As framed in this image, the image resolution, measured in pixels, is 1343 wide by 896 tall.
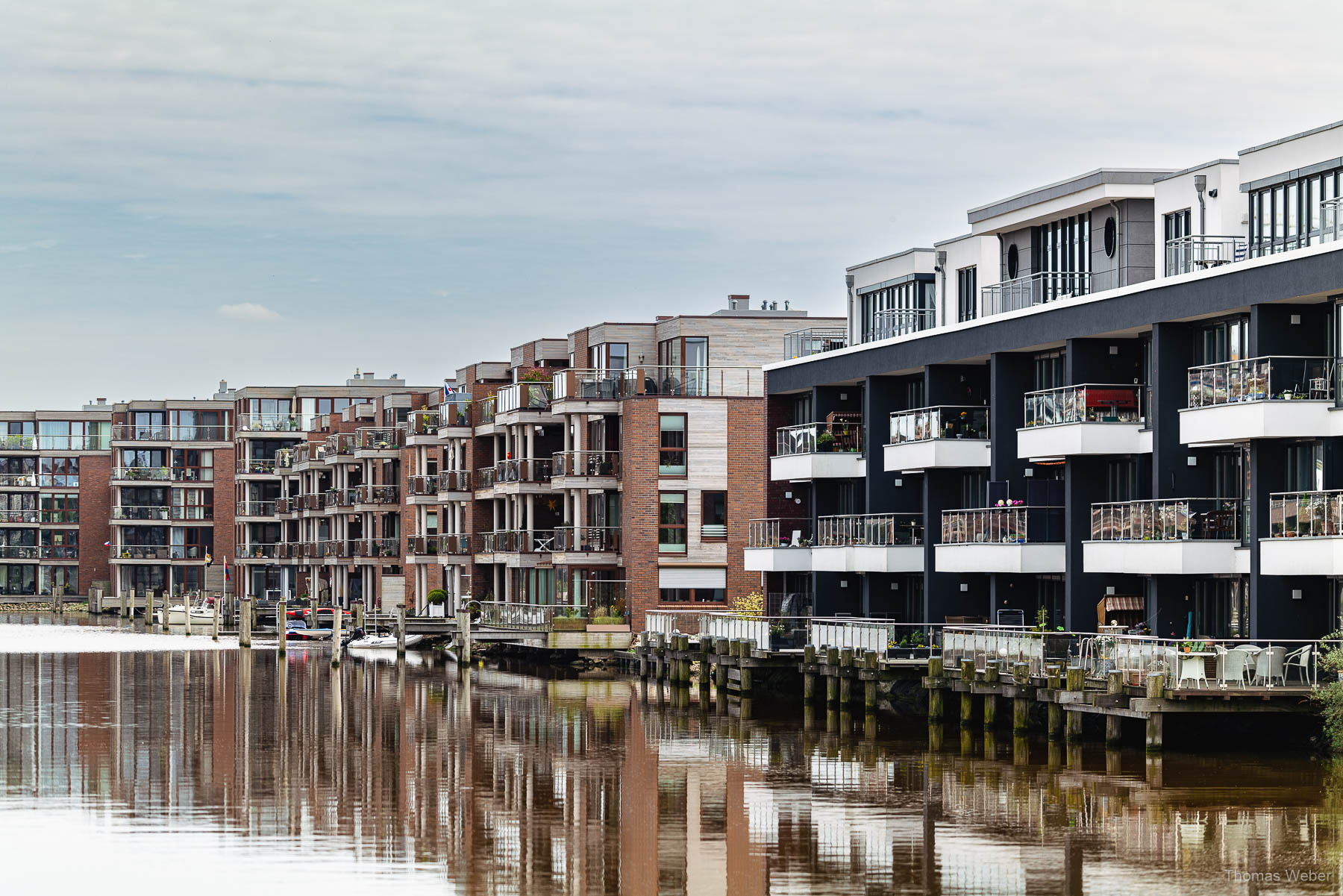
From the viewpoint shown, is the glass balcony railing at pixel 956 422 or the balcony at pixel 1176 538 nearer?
the balcony at pixel 1176 538

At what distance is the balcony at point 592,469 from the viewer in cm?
7462

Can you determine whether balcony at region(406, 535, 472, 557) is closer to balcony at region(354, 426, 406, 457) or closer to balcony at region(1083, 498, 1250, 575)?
balcony at region(354, 426, 406, 457)

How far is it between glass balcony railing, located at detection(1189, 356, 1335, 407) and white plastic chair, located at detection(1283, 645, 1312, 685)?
220 inches

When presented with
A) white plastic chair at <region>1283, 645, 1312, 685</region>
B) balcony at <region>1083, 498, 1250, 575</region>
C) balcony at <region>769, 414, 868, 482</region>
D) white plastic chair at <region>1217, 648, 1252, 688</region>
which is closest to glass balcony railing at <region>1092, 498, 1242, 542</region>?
balcony at <region>1083, 498, 1250, 575</region>

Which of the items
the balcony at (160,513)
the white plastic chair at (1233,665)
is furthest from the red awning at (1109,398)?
the balcony at (160,513)

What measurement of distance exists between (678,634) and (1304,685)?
28.6 meters

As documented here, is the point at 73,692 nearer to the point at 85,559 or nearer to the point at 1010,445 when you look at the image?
the point at 1010,445

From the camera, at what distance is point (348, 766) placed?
38281 mm

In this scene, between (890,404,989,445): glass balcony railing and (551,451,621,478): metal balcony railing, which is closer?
(890,404,989,445): glass balcony railing

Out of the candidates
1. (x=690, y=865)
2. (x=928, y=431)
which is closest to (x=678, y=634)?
(x=928, y=431)

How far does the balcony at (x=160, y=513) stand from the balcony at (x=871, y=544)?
92.7 meters

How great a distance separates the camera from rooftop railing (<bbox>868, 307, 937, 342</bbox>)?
189 ft

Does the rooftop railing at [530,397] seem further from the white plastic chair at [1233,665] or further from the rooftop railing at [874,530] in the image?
the white plastic chair at [1233,665]

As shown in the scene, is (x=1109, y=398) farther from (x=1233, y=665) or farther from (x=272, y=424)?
(x=272, y=424)
